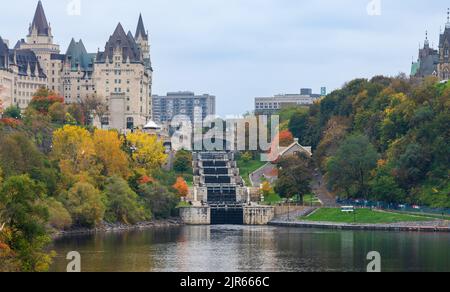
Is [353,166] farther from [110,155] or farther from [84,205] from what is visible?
[84,205]

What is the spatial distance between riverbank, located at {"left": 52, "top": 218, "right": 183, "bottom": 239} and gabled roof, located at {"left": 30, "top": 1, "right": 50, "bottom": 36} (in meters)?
59.8

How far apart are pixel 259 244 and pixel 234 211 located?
36.1 meters

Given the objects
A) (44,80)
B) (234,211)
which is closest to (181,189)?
(234,211)

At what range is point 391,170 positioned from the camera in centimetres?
12262

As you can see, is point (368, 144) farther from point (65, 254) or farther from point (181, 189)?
point (65, 254)

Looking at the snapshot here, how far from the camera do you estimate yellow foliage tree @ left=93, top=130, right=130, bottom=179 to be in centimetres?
12712

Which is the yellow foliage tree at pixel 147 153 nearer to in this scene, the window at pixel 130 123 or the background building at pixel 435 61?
the window at pixel 130 123

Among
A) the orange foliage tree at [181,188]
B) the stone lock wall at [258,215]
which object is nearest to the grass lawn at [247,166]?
the orange foliage tree at [181,188]

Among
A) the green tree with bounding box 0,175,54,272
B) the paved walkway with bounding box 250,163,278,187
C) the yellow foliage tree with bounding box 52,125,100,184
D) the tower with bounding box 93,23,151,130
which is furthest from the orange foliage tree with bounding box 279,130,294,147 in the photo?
the green tree with bounding box 0,175,54,272

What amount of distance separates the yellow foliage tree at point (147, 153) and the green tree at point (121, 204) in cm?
2085

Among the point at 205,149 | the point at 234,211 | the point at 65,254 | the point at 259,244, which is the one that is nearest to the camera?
the point at 65,254

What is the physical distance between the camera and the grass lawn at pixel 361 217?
373 ft

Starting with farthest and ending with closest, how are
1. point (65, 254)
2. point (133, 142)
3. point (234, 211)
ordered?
point (133, 142), point (234, 211), point (65, 254)

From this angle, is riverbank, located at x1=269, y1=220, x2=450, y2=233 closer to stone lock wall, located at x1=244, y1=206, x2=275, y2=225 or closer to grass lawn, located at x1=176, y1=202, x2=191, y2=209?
stone lock wall, located at x1=244, y1=206, x2=275, y2=225
